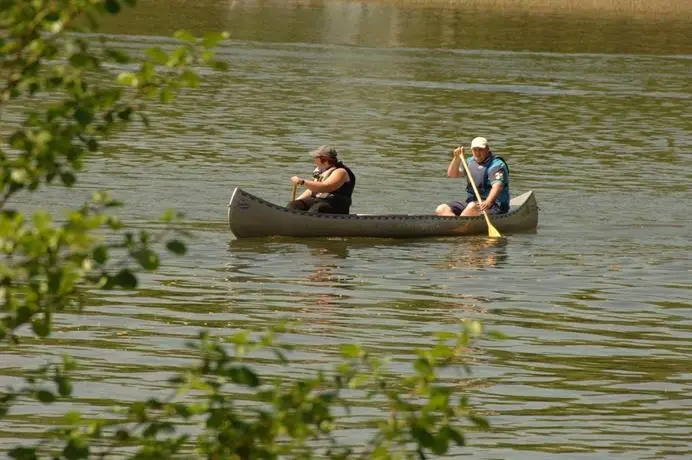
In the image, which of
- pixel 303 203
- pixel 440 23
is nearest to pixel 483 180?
pixel 303 203

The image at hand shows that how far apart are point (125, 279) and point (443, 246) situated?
14.4m

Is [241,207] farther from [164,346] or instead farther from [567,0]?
[567,0]

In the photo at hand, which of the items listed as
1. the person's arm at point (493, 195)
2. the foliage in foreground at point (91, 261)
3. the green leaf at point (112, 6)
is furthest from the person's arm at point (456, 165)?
the green leaf at point (112, 6)

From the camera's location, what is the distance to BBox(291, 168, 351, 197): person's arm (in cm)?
1891

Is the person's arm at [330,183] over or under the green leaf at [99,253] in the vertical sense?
under

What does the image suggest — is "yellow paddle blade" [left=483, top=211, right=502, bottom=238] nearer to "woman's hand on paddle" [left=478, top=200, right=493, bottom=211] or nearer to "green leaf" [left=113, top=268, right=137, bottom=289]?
"woman's hand on paddle" [left=478, top=200, right=493, bottom=211]

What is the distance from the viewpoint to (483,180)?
19984 millimetres

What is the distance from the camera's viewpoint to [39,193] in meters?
21.2

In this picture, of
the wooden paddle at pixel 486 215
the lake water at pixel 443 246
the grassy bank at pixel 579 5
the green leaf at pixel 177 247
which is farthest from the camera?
the grassy bank at pixel 579 5

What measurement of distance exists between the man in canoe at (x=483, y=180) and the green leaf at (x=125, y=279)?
14556mm

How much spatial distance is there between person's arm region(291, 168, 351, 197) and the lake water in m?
0.60

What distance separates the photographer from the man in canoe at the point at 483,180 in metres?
19.6

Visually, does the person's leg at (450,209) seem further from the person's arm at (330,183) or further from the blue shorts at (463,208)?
the person's arm at (330,183)

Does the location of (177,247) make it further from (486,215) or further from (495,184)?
(486,215)
